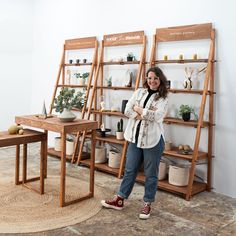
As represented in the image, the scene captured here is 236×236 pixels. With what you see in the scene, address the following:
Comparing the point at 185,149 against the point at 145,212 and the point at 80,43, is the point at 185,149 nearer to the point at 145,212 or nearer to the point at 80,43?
the point at 145,212

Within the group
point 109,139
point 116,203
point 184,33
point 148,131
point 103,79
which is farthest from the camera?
point 103,79

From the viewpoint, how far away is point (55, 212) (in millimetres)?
3150

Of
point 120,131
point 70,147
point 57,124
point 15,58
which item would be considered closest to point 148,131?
point 57,124

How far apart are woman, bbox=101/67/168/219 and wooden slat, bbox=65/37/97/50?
2.37 metres

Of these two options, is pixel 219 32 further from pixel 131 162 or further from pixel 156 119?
pixel 131 162

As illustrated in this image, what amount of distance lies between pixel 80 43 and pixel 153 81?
2772 mm

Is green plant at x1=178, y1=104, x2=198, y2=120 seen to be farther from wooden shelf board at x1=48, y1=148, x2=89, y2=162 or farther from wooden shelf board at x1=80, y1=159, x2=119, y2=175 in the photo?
wooden shelf board at x1=48, y1=148, x2=89, y2=162

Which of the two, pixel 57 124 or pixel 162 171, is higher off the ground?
pixel 57 124

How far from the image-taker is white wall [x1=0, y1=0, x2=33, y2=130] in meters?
6.27

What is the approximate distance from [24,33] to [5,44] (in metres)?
0.49

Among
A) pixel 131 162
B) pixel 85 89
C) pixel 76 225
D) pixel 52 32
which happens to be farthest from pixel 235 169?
pixel 52 32

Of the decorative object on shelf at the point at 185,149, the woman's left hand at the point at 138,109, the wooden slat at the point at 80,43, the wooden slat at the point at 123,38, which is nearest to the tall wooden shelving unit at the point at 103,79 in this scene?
the wooden slat at the point at 123,38

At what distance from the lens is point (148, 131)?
3.02 metres

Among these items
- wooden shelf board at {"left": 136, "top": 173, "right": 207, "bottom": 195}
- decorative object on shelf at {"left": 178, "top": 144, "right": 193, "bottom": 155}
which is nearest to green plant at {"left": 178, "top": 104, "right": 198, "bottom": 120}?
decorative object on shelf at {"left": 178, "top": 144, "right": 193, "bottom": 155}
